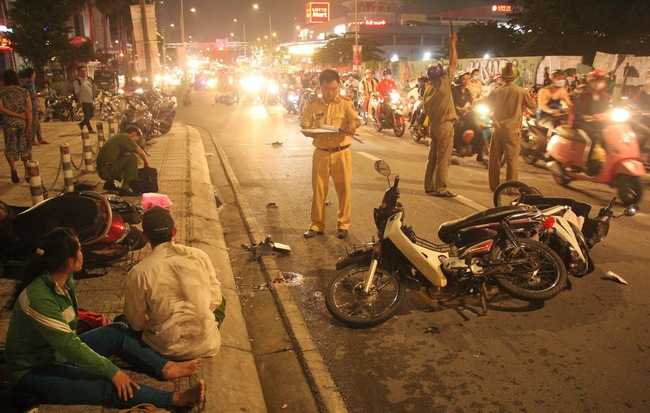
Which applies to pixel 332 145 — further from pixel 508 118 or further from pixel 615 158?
pixel 615 158

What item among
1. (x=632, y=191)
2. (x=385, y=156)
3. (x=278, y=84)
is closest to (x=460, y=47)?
(x=278, y=84)

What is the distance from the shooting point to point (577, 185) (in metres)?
9.40

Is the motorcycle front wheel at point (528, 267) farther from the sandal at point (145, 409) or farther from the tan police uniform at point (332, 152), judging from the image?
the sandal at point (145, 409)

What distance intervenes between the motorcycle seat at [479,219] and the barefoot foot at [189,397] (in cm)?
281

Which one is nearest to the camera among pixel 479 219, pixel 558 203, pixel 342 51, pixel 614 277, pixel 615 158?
pixel 479 219

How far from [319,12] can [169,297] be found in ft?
393

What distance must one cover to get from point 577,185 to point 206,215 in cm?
647

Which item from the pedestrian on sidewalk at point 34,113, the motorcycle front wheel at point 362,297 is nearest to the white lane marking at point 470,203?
the motorcycle front wheel at point 362,297

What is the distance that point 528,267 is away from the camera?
4.70 m

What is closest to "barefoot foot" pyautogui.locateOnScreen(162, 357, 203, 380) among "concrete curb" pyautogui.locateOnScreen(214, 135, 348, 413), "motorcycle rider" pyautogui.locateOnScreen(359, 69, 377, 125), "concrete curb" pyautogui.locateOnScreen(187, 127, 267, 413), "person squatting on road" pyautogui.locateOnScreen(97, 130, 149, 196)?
"concrete curb" pyautogui.locateOnScreen(187, 127, 267, 413)

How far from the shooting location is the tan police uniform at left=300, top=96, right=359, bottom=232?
654cm

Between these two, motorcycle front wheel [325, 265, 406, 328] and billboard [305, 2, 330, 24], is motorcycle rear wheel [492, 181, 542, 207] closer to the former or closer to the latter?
motorcycle front wheel [325, 265, 406, 328]

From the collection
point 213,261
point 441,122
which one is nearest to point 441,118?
point 441,122

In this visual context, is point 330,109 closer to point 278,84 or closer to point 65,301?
point 65,301
